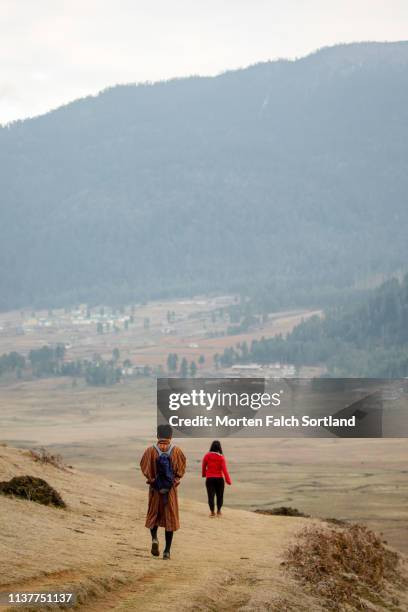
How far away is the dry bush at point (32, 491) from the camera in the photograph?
90.5ft

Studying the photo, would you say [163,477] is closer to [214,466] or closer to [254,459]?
[214,466]

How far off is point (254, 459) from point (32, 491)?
59587mm

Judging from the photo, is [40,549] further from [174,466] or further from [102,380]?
[102,380]

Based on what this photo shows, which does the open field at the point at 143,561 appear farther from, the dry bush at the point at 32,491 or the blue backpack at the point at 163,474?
the blue backpack at the point at 163,474

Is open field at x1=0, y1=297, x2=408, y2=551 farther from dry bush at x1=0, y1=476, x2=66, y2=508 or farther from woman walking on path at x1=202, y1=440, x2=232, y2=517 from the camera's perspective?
dry bush at x1=0, y1=476, x2=66, y2=508

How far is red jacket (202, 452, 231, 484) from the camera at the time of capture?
28.6 metres

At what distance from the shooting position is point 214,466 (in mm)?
28719

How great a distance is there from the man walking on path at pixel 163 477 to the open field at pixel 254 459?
19.9 metres

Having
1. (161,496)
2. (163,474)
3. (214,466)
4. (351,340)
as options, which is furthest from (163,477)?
(351,340)

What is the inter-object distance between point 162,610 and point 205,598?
4.36ft

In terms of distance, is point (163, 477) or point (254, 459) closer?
point (163, 477)

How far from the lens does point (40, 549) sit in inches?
876

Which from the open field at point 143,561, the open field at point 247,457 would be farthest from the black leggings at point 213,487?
the open field at point 247,457

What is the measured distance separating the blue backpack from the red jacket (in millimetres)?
6592
